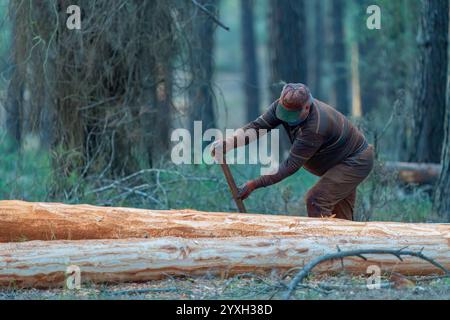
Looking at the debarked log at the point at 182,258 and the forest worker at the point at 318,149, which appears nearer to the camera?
the debarked log at the point at 182,258

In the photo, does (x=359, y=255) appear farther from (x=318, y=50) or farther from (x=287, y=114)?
(x=318, y=50)

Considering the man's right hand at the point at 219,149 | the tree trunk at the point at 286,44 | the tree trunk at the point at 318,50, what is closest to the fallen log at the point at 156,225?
the man's right hand at the point at 219,149

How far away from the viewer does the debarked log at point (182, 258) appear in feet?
23.1

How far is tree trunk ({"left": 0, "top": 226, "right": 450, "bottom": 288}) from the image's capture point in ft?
23.1

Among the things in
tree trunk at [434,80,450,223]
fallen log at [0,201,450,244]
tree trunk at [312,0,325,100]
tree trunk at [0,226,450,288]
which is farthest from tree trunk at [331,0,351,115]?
tree trunk at [0,226,450,288]

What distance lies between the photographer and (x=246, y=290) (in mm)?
6930

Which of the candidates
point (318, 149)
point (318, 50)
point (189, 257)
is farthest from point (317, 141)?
point (318, 50)

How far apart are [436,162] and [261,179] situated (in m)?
6.15

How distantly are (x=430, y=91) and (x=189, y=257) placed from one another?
7546mm

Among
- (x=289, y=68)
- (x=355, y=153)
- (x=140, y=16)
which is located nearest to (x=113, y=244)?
(x=355, y=153)

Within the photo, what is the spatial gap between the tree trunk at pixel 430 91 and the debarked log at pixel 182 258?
6.41 metres

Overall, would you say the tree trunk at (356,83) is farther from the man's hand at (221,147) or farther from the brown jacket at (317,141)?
the man's hand at (221,147)

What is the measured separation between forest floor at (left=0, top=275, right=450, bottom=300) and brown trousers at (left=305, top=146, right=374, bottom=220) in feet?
5.32
